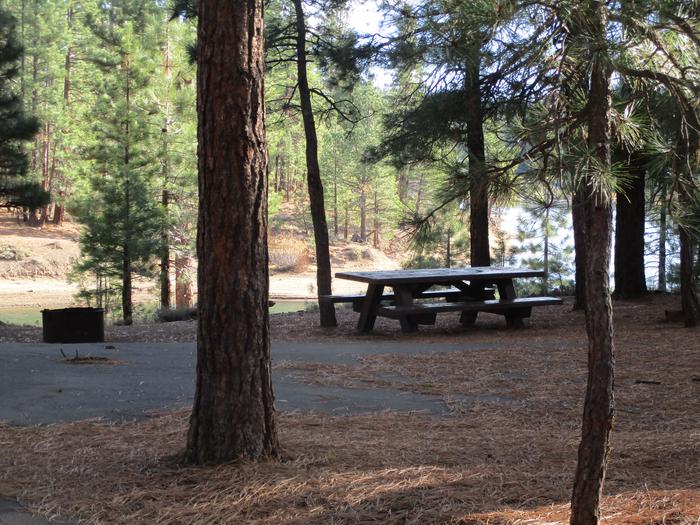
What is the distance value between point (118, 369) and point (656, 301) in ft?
34.7

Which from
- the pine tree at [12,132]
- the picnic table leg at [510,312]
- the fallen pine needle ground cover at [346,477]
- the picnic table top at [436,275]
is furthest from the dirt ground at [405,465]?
A: the pine tree at [12,132]

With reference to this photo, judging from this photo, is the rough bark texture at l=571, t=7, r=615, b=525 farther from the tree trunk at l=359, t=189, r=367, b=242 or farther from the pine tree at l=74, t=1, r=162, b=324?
the tree trunk at l=359, t=189, r=367, b=242

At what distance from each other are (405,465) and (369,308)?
856 centimetres

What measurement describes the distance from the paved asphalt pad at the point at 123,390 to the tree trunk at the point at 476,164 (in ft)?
5.98

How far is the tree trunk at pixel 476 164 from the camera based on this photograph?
13.9ft

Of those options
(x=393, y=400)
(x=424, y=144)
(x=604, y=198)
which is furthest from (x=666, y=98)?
(x=424, y=144)

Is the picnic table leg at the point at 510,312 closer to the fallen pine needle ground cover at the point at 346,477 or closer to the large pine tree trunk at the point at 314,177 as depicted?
the large pine tree trunk at the point at 314,177

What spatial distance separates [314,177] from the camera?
1377 centimetres

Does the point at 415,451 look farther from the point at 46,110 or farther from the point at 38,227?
the point at 38,227

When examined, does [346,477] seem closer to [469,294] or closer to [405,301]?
[405,301]

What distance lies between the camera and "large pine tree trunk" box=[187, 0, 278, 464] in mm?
4191

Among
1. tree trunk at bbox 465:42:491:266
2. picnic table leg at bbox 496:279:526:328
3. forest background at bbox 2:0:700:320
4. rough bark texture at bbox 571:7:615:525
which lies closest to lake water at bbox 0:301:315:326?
forest background at bbox 2:0:700:320

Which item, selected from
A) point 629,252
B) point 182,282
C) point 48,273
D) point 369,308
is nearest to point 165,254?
point 182,282

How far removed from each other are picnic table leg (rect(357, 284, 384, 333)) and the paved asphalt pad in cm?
326
